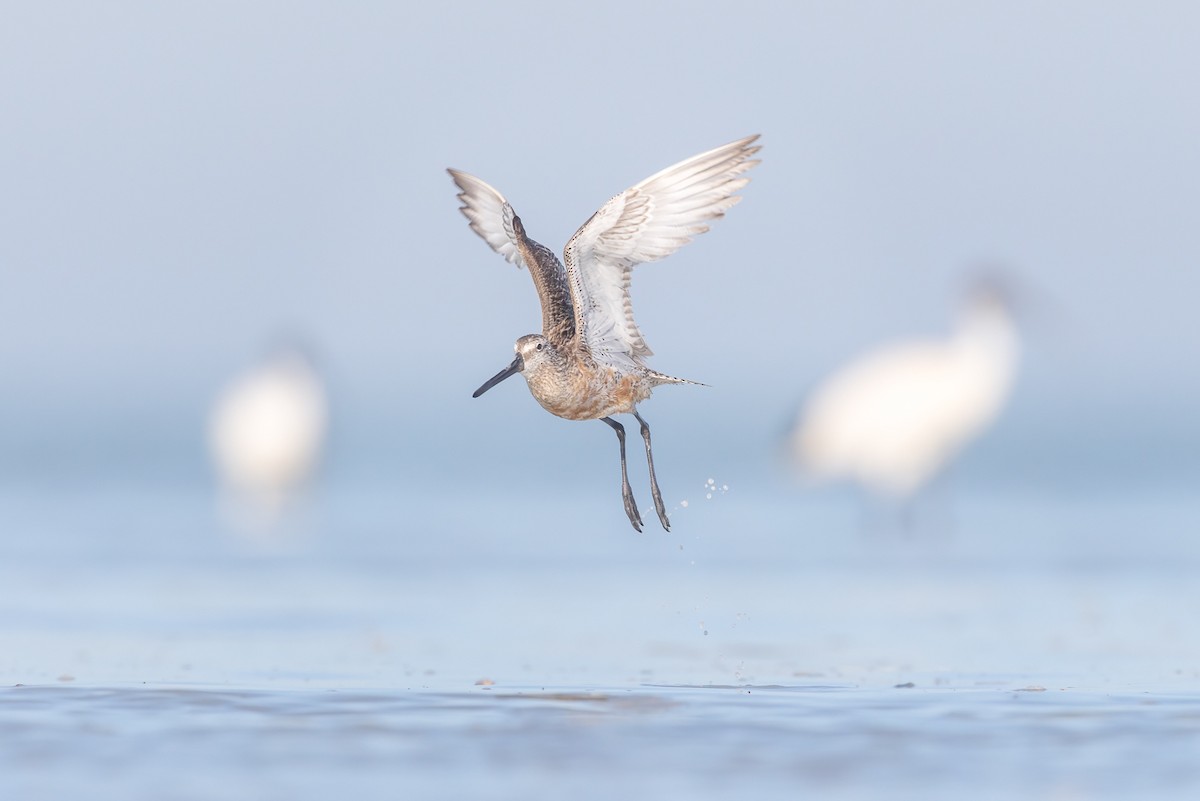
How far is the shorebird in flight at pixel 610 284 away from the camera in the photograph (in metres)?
10.6

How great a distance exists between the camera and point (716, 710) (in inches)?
377

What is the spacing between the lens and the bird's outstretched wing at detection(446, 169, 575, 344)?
11094 mm

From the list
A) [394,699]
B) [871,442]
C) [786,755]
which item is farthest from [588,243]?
[871,442]

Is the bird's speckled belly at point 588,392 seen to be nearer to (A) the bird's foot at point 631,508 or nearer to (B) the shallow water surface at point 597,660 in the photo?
(A) the bird's foot at point 631,508

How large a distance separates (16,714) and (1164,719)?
193 inches

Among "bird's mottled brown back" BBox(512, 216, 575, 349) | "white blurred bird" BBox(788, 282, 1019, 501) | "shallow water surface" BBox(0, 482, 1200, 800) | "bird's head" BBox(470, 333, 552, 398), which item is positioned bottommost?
"shallow water surface" BBox(0, 482, 1200, 800)

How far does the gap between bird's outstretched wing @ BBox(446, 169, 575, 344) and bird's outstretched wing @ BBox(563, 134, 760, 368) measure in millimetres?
253

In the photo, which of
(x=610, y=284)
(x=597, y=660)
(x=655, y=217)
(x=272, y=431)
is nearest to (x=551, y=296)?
(x=610, y=284)

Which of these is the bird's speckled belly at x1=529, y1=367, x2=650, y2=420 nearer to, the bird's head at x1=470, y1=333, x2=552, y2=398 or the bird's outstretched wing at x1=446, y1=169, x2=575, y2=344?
the bird's head at x1=470, y1=333, x2=552, y2=398

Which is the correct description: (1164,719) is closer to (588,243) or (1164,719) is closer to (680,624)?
(588,243)

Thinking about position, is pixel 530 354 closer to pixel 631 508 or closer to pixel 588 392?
pixel 588 392

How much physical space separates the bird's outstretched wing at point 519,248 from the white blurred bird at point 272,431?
9.61 metres

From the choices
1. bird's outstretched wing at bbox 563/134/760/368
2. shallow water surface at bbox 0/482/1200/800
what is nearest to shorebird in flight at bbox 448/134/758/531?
bird's outstretched wing at bbox 563/134/760/368

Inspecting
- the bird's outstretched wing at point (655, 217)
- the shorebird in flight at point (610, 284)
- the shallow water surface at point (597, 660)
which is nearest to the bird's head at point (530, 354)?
the shorebird in flight at point (610, 284)
